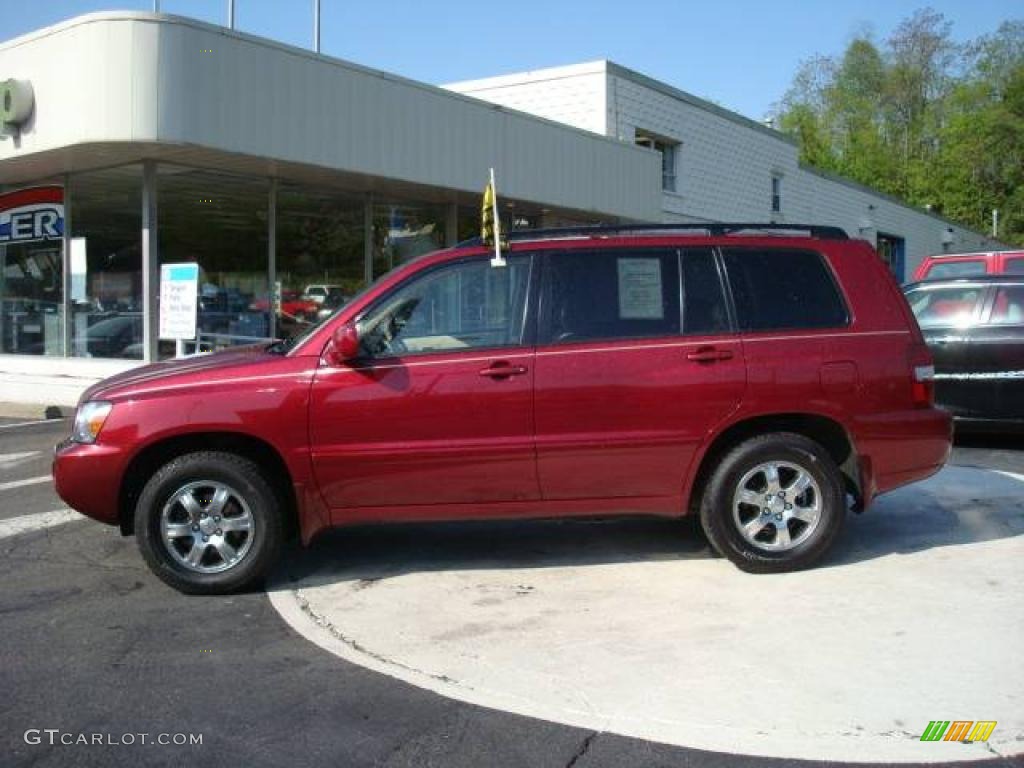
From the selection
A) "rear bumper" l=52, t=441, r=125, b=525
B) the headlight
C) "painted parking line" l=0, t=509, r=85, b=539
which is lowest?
"painted parking line" l=0, t=509, r=85, b=539

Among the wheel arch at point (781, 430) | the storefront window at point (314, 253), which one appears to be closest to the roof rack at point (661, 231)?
the wheel arch at point (781, 430)

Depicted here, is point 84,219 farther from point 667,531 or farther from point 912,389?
point 912,389

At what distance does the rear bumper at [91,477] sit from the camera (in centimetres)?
520

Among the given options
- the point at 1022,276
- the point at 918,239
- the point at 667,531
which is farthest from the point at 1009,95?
the point at 667,531

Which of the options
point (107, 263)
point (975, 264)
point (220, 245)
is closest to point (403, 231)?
point (220, 245)

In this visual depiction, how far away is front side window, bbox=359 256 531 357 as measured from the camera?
5348mm

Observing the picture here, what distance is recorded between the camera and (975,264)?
14383 millimetres

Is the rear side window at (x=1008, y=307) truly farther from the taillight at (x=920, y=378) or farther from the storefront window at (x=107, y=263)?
the storefront window at (x=107, y=263)

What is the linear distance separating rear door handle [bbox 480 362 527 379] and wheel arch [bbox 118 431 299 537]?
3.93 feet

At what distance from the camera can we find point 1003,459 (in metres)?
9.36

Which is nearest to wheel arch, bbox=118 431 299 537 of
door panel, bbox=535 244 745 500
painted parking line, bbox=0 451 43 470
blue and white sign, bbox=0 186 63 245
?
door panel, bbox=535 244 745 500

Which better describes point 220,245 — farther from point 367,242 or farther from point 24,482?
point 24,482

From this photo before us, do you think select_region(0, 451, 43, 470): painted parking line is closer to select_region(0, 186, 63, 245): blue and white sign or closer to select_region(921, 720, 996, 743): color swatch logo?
select_region(0, 186, 63, 245): blue and white sign

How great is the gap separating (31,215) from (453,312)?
1211cm
